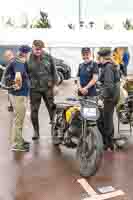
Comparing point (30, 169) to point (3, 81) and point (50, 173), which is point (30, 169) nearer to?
point (50, 173)

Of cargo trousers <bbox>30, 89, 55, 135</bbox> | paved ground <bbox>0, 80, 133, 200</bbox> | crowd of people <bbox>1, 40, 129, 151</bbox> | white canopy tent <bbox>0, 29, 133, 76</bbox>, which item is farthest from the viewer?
cargo trousers <bbox>30, 89, 55, 135</bbox>

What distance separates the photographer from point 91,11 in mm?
15516

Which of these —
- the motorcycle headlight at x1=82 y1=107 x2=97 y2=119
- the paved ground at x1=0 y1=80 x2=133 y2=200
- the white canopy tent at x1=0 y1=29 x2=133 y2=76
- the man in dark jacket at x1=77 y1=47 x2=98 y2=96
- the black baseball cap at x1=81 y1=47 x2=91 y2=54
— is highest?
the white canopy tent at x1=0 y1=29 x2=133 y2=76

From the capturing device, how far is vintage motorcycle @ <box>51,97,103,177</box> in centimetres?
507

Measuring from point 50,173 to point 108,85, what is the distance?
150 cm

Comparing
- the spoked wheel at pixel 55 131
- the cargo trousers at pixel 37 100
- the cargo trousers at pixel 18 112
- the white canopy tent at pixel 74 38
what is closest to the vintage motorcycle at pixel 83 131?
the spoked wheel at pixel 55 131

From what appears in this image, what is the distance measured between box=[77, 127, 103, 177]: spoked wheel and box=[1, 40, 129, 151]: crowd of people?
33.3 inches

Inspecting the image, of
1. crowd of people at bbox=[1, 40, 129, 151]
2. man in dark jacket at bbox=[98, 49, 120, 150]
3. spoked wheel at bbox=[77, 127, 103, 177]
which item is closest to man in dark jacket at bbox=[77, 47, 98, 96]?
crowd of people at bbox=[1, 40, 129, 151]

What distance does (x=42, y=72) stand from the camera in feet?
20.9

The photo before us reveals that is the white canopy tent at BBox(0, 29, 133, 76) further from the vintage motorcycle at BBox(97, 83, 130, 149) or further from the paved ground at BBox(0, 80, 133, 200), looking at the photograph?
the paved ground at BBox(0, 80, 133, 200)

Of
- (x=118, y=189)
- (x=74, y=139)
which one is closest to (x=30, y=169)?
(x=74, y=139)

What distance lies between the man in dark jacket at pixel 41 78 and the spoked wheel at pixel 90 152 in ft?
4.58

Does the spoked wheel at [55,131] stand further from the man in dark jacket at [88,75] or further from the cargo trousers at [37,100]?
the man in dark jacket at [88,75]

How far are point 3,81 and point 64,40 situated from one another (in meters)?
1.26
